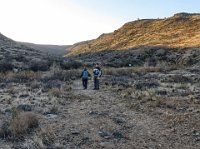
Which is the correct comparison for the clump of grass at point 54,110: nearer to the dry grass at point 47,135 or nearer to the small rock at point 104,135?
the dry grass at point 47,135

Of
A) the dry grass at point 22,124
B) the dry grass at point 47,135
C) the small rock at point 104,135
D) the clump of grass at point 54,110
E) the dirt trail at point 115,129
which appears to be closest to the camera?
the dry grass at point 47,135

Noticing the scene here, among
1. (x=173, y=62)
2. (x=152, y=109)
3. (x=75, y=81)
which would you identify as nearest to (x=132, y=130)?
(x=152, y=109)

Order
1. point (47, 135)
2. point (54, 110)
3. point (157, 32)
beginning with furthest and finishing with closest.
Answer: point (157, 32)
point (54, 110)
point (47, 135)

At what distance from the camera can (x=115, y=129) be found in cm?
1603

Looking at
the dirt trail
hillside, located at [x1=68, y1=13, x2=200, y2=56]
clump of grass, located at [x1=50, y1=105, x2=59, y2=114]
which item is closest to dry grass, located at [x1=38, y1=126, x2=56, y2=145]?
the dirt trail

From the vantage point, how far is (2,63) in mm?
44281

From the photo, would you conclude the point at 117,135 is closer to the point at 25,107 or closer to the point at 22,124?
the point at 22,124

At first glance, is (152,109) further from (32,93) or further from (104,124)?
(32,93)

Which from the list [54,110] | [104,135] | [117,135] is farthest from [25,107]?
[117,135]

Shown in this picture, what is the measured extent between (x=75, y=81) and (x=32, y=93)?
8796 millimetres

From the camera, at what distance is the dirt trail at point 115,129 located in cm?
1452

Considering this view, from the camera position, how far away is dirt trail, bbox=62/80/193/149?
47.6 feet

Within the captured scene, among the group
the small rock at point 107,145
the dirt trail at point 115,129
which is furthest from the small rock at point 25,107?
the small rock at point 107,145

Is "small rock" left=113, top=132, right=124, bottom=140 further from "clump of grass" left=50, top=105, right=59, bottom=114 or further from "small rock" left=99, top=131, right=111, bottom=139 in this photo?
"clump of grass" left=50, top=105, right=59, bottom=114
